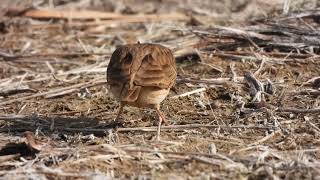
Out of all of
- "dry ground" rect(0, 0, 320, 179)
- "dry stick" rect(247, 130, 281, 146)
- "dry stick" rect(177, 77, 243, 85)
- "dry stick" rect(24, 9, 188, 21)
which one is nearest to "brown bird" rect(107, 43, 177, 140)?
"dry ground" rect(0, 0, 320, 179)

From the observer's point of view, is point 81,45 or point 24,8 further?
point 24,8

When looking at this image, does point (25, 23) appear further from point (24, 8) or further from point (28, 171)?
point (28, 171)

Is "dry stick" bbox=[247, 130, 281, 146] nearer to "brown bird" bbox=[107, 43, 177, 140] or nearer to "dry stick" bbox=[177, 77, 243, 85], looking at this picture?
"brown bird" bbox=[107, 43, 177, 140]

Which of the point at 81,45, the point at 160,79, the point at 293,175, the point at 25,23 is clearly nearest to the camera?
the point at 293,175

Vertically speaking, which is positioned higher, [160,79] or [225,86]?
[160,79]

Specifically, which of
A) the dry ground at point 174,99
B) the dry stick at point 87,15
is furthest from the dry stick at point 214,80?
the dry stick at point 87,15

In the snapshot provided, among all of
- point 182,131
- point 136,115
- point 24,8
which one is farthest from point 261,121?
point 24,8

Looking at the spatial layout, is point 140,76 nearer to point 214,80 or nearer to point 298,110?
point 298,110
